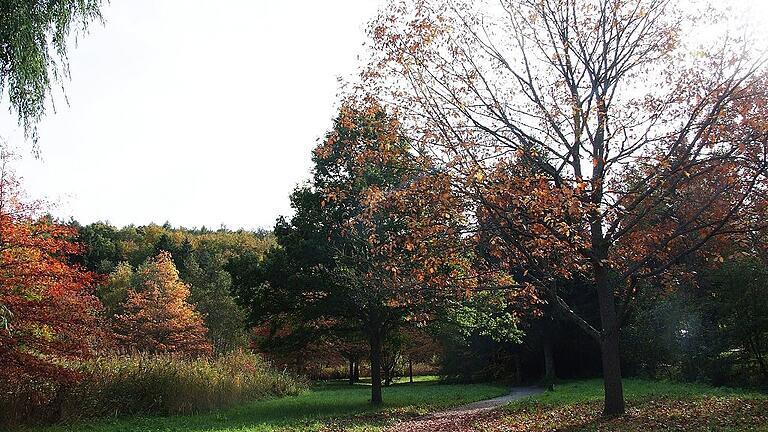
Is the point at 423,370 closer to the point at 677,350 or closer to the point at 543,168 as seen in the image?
the point at 677,350

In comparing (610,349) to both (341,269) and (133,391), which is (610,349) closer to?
(341,269)

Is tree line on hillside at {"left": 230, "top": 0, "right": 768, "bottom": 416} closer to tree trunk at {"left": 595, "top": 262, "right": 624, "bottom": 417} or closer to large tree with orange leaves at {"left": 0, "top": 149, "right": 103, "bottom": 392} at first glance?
tree trunk at {"left": 595, "top": 262, "right": 624, "bottom": 417}

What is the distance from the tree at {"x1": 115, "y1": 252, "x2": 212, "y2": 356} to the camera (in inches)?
1334

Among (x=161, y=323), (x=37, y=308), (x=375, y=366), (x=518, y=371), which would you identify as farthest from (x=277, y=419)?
(x=161, y=323)

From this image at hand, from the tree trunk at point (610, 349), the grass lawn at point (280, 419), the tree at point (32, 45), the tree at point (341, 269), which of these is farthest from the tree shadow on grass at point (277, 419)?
the tree at point (32, 45)

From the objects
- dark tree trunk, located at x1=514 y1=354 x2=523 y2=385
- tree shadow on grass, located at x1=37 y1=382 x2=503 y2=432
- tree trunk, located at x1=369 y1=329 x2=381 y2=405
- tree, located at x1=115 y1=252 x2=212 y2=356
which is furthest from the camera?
tree, located at x1=115 y1=252 x2=212 y2=356

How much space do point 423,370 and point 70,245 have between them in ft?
141

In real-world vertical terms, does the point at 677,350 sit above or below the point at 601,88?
below

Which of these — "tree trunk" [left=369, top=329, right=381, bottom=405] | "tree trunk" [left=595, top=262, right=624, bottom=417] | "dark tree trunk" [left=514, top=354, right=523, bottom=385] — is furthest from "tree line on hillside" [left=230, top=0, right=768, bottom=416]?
"dark tree trunk" [left=514, top=354, right=523, bottom=385]

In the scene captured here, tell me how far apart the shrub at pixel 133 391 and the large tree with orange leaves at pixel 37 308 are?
20.0 inches

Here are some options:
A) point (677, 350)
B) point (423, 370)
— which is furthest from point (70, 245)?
point (423, 370)

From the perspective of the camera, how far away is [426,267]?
1096 cm

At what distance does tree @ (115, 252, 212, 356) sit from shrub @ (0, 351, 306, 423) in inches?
626

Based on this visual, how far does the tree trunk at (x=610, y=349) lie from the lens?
10297mm
